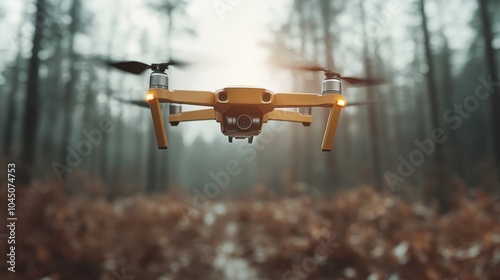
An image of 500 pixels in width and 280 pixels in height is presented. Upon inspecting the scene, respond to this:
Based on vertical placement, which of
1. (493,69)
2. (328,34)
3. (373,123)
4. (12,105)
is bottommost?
(373,123)

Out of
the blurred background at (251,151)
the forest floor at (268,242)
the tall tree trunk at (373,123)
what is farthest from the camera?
the tall tree trunk at (373,123)

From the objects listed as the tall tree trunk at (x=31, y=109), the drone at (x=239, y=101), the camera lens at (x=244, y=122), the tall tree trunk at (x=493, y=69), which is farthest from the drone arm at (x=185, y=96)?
the tall tree trunk at (x=493, y=69)

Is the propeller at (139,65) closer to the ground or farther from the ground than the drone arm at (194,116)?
farther from the ground

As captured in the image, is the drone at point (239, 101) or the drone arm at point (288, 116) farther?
the drone arm at point (288, 116)

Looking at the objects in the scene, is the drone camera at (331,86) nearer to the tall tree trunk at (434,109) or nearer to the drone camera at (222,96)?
the drone camera at (222,96)

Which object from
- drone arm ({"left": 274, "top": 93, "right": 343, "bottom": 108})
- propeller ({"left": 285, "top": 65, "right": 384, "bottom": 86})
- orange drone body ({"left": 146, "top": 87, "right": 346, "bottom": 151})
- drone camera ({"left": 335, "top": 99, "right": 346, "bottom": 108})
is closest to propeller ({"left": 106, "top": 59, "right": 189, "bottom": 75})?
orange drone body ({"left": 146, "top": 87, "right": 346, "bottom": 151})

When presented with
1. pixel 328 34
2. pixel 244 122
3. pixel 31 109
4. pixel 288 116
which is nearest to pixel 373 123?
pixel 328 34

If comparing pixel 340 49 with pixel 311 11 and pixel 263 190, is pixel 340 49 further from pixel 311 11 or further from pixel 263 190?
pixel 263 190

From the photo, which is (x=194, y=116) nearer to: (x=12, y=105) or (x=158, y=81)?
(x=158, y=81)
